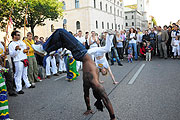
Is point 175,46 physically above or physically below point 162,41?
below

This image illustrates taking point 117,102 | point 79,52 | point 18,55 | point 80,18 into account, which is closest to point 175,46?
point 117,102

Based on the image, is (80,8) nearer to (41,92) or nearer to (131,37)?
(131,37)

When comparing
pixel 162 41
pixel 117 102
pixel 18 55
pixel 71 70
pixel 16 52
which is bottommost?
pixel 117 102

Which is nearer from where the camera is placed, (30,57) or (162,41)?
(30,57)

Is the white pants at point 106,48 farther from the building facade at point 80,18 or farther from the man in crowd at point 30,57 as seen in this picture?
the building facade at point 80,18

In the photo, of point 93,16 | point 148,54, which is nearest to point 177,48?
point 148,54

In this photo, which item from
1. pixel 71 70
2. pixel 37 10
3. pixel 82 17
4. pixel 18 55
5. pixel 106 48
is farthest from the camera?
pixel 82 17

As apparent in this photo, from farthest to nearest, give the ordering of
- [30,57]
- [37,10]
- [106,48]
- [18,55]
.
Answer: [37,10] → [30,57] → [18,55] → [106,48]

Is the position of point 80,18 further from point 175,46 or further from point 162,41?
point 175,46

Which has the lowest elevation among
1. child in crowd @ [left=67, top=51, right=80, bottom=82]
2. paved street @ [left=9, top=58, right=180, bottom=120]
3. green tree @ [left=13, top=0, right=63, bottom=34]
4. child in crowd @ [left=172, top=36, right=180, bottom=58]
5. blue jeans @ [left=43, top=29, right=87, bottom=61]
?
paved street @ [left=9, top=58, right=180, bottom=120]

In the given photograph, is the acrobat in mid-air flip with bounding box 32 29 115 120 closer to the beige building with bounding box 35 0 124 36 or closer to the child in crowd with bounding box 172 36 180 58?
the child in crowd with bounding box 172 36 180 58

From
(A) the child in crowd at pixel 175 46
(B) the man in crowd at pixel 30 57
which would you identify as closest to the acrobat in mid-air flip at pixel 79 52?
(B) the man in crowd at pixel 30 57

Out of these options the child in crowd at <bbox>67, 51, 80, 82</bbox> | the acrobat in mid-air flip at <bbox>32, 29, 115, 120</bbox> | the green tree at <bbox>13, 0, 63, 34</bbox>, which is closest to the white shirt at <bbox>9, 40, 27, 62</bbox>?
the child in crowd at <bbox>67, 51, 80, 82</bbox>

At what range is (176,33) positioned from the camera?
491 inches
